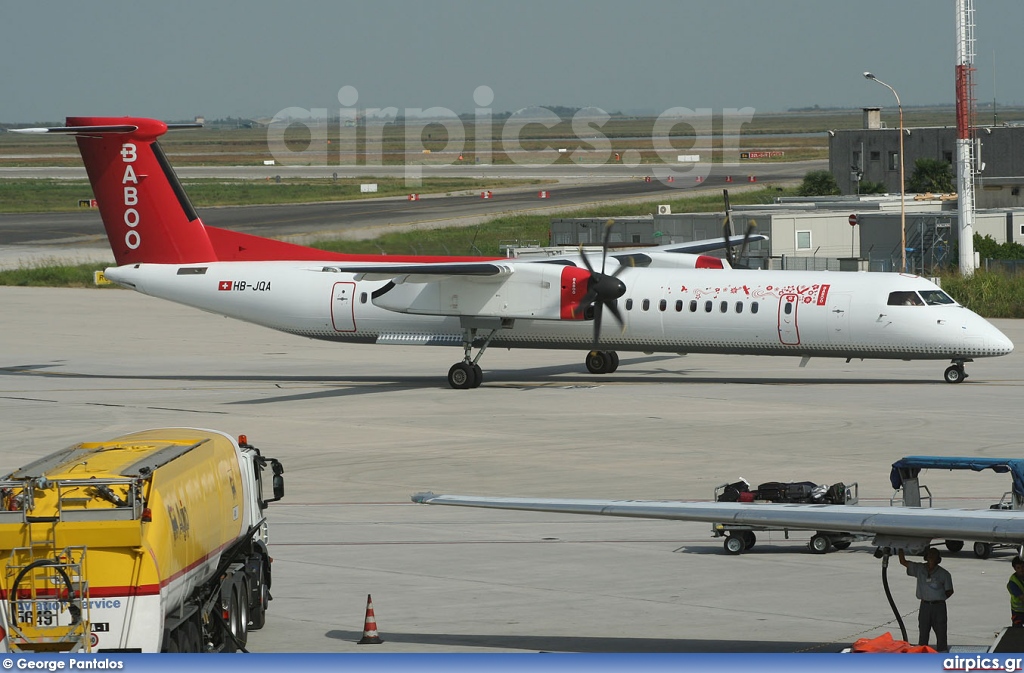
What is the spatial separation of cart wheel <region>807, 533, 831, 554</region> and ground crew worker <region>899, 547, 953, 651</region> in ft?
15.8

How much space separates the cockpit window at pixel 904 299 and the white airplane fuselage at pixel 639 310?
0.40 feet

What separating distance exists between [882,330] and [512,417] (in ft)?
28.6

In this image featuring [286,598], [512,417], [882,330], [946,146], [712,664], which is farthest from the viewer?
[946,146]

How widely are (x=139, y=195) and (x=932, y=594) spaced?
1054 inches

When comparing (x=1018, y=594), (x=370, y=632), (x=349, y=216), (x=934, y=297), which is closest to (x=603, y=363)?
(x=934, y=297)

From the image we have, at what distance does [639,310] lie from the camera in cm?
3172

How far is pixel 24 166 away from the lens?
561 feet

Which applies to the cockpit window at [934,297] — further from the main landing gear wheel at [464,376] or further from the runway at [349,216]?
the runway at [349,216]

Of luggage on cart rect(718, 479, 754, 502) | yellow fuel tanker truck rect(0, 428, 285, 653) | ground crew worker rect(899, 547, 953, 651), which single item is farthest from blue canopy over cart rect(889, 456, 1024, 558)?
yellow fuel tanker truck rect(0, 428, 285, 653)

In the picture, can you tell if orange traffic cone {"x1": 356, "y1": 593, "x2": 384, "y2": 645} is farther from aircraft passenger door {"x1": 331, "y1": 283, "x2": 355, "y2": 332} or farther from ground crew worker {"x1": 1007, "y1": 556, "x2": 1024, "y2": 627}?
aircraft passenger door {"x1": 331, "y1": 283, "x2": 355, "y2": 332}

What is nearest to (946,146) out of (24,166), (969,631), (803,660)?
(969,631)

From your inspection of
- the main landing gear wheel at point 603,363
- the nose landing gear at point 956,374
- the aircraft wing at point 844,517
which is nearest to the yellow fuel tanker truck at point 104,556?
the aircraft wing at point 844,517

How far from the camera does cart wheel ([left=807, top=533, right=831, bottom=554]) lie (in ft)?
53.5

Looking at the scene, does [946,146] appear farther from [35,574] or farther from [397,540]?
[35,574]
